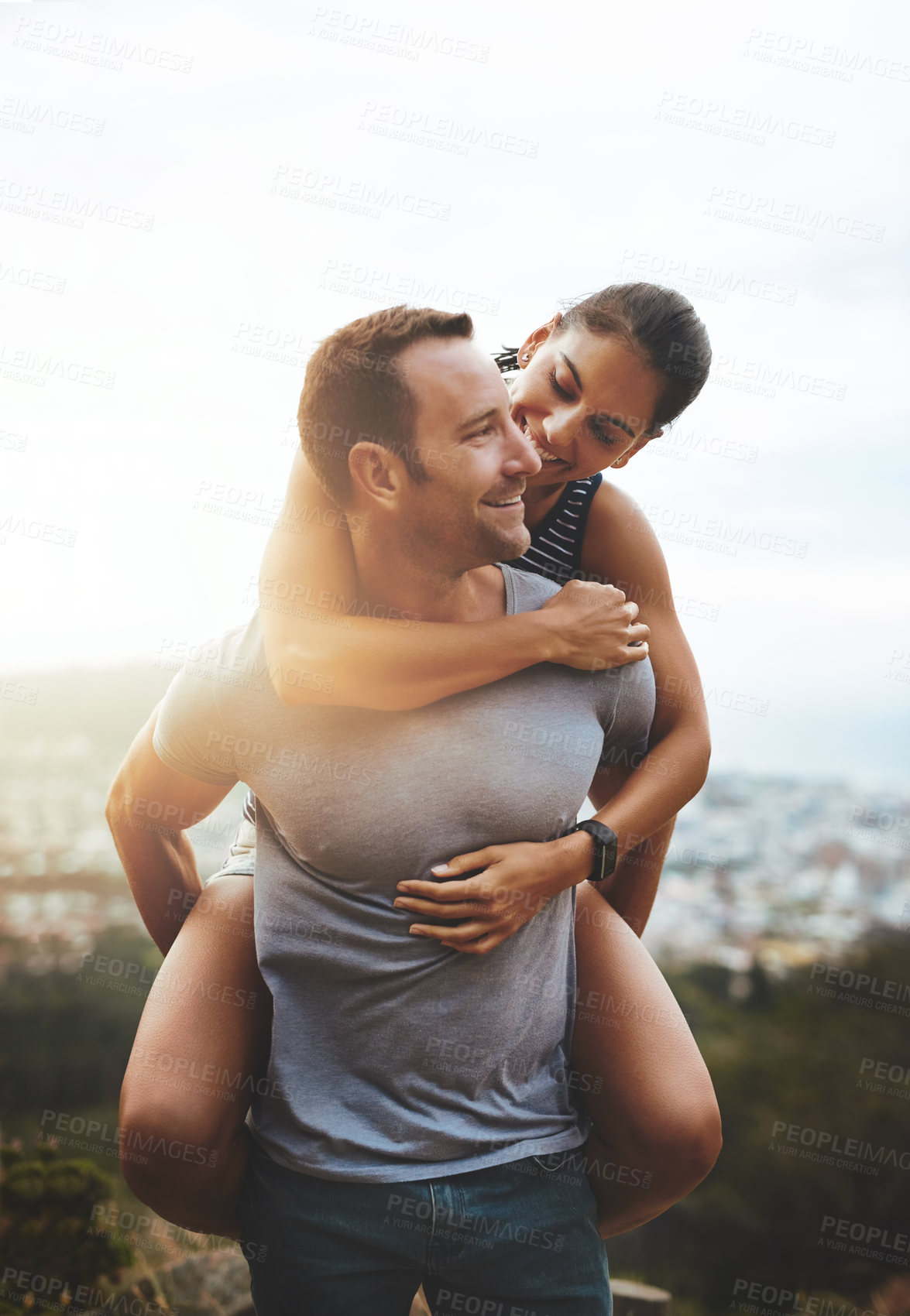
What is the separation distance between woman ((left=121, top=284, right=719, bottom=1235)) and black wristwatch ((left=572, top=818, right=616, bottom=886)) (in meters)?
0.02

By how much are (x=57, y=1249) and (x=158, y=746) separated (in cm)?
239

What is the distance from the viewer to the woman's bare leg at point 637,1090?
1.54 m

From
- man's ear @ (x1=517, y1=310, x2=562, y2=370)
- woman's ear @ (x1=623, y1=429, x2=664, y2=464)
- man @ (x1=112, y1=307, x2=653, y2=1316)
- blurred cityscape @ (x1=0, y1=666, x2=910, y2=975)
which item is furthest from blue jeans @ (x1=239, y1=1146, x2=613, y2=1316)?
blurred cityscape @ (x1=0, y1=666, x2=910, y2=975)

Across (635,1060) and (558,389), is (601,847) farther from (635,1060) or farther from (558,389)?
(558,389)

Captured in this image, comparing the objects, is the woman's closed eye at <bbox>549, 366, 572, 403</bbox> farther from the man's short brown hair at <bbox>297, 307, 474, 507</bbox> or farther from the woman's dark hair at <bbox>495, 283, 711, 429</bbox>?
the man's short brown hair at <bbox>297, 307, 474, 507</bbox>

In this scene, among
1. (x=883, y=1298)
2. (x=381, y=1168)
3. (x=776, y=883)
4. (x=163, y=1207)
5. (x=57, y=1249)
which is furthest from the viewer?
(x=776, y=883)

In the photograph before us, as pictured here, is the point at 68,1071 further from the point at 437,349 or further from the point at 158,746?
the point at 437,349

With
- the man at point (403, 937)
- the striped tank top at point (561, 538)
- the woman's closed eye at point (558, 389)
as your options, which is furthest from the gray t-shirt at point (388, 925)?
the woman's closed eye at point (558, 389)

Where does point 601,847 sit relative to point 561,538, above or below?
below

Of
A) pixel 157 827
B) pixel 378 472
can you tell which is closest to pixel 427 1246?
pixel 157 827

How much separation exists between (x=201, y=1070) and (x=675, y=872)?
109 inches

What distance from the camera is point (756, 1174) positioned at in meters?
3.89

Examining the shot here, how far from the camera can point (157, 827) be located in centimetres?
170

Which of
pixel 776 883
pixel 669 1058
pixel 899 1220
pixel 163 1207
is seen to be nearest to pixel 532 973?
pixel 669 1058
